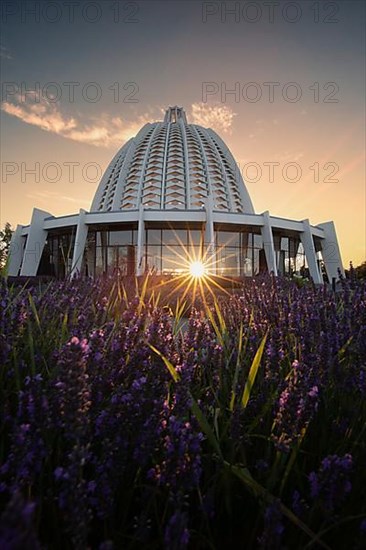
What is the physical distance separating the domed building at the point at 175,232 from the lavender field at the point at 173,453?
733 inches

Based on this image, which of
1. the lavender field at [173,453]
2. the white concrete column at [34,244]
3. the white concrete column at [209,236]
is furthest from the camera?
the white concrete column at [34,244]

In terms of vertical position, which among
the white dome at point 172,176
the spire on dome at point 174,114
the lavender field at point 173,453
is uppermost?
the spire on dome at point 174,114

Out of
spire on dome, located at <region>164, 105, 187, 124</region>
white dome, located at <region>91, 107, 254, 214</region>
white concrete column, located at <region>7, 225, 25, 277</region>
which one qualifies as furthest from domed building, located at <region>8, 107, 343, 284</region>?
spire on dome, located at <region>164, 105, 187, 124</region>

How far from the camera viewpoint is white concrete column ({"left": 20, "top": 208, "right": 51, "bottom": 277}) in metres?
31.8

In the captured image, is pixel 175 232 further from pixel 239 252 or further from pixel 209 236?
pixel 239 252

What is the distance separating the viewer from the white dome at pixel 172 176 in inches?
1793

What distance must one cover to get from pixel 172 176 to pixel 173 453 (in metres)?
47.8

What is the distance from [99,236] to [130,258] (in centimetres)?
362

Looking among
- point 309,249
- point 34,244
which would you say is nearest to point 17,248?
point 34,244

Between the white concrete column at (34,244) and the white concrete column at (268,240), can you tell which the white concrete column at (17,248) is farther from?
the white concrete column at (268,240)

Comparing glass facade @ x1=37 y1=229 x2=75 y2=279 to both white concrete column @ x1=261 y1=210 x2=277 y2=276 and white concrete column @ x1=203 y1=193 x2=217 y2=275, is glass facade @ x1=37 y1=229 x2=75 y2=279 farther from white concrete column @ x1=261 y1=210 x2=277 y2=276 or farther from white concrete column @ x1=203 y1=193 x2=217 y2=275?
white concrete column @ x1=261 y1=210 x2=277 y2=276

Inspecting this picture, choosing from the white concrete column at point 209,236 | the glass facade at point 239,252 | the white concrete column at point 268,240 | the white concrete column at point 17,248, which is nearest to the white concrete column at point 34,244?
the white concrete column at point 17,248

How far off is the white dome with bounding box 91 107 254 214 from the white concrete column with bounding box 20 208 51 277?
41.3ft

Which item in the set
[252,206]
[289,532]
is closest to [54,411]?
[289,532]
